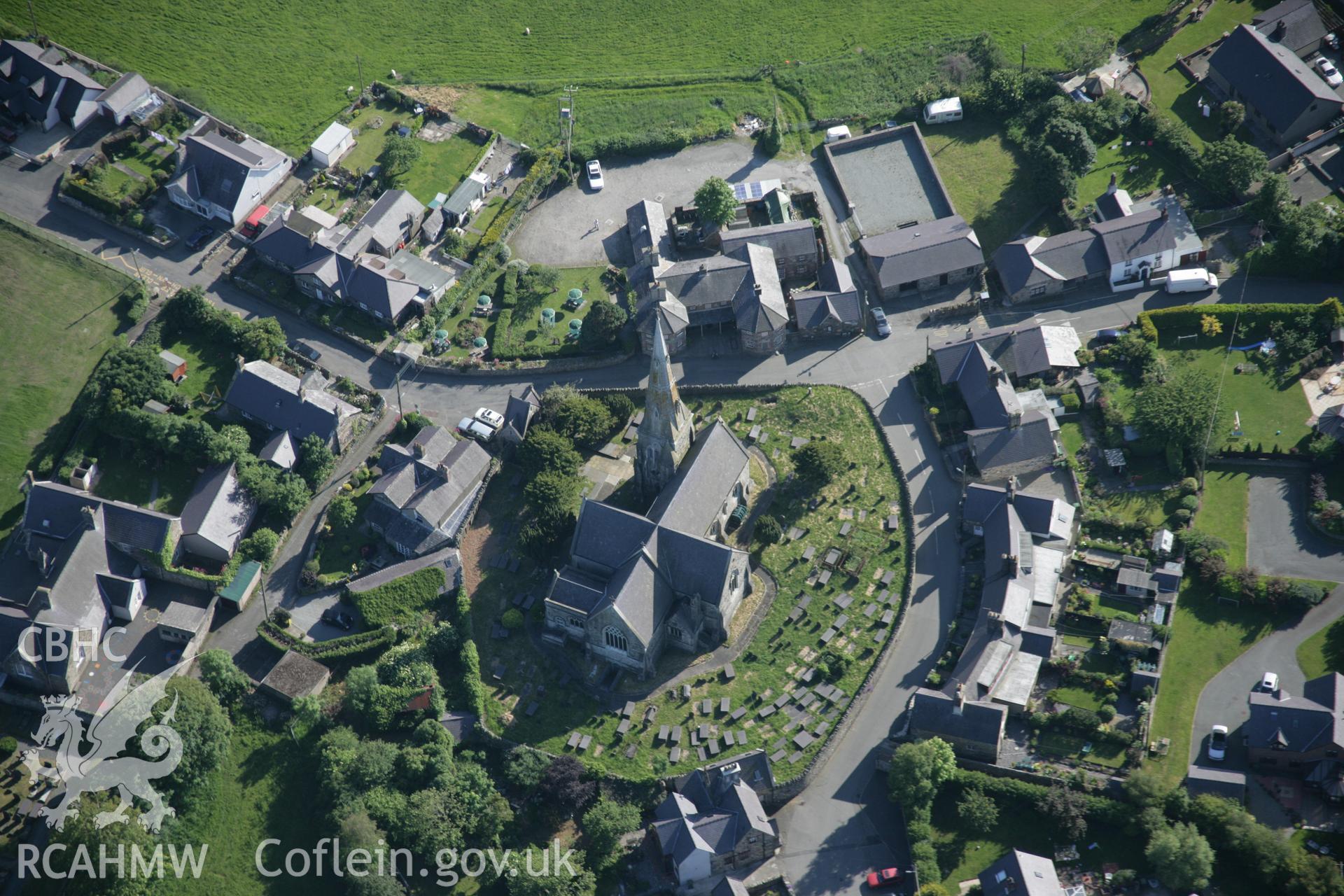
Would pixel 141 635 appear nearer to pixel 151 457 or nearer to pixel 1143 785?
pixel 151 457

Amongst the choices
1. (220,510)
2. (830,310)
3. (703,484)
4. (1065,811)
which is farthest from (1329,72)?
(220,510)

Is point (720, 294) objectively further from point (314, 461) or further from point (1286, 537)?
point (1286, 537)

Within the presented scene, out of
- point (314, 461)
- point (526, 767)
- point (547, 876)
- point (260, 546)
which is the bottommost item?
point (547, 876)

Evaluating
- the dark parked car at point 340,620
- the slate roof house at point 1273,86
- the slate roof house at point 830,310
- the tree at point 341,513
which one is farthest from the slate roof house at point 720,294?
the slate roof house at point 1273,86

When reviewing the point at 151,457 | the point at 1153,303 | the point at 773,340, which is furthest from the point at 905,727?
the point at 151,457

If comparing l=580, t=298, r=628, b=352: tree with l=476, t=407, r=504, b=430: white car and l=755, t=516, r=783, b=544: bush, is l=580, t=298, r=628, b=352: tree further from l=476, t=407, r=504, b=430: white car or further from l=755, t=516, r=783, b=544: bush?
l=755, t=516, r=783, b=544: bush

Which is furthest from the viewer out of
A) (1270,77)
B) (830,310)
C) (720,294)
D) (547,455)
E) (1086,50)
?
(1086,50)

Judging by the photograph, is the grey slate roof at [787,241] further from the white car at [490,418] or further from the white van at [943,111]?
the white car at [490,418]

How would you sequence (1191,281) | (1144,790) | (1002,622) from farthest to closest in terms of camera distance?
1. (1191,281)
2. (1002,622)
3. (1144,790)
